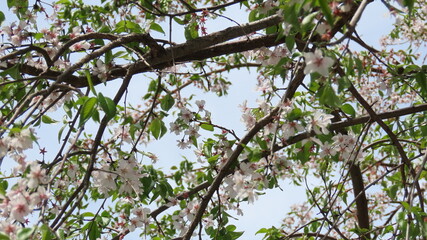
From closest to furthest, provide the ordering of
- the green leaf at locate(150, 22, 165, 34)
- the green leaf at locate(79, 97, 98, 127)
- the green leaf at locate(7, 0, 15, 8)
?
the green leaf at locate(79, 97, 98, 127), the green leaf at locate(150, 22, 165, 34), the green leaf at locate(7, 0, 15, 8)

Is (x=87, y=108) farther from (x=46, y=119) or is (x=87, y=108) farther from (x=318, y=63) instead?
(x=46, y=119)

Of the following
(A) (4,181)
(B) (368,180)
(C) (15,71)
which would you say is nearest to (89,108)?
(C) (15,71)

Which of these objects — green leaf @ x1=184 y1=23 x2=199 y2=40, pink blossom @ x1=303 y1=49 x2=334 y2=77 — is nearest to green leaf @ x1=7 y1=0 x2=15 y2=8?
green leaf @ x1=184 y1=23 x2=199 y2=40

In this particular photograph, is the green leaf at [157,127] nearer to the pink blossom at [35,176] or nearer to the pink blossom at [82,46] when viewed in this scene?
the pink blossom at [82,46]

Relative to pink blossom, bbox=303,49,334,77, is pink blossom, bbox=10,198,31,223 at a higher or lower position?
lower

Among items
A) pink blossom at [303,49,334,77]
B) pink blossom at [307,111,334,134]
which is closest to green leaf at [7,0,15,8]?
pink blossom at [307,111,334,134]

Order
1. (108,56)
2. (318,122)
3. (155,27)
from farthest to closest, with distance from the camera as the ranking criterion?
(155,27) → (108,56) → (318,122)

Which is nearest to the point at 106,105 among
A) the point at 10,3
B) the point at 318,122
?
the point at 318,122

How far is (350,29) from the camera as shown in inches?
46.9

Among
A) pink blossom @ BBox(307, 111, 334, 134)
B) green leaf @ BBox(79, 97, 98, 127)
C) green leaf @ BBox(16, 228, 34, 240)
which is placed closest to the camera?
green leaf @ BBox(16, 228, 34, 240)

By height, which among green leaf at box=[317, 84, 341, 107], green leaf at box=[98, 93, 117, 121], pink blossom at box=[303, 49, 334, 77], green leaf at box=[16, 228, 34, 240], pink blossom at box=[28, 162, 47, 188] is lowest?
green leaf at box=[16, 228, 34, 240]

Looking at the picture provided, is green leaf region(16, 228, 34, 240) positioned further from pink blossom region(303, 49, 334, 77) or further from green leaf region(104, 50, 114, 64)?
green leaf region(104, 50, 114, 64)

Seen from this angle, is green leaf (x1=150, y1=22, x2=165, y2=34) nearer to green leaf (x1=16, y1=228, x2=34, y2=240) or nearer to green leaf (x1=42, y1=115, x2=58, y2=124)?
green leaf (x1=42, y1=115, x2=58, y2=124)

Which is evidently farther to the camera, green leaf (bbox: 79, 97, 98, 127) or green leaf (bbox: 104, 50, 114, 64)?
green leaf (bbox: 104, 50, 114, 64)
